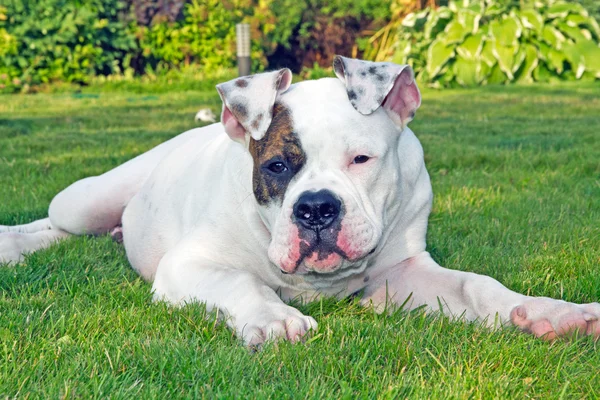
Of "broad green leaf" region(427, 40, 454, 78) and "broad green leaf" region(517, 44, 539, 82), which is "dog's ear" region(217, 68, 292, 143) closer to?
"broad green leaf" region(427, 40, 454, 78)

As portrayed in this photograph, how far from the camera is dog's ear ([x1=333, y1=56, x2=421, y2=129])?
10.8 ft

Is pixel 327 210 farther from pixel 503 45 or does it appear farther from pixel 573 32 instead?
pixel 573 32

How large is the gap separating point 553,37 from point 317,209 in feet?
38.2

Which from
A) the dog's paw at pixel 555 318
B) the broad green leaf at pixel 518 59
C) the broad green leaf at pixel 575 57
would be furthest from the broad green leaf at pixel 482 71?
the dog's paw at pixel 555 318

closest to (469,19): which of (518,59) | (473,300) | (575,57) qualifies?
(518,59)

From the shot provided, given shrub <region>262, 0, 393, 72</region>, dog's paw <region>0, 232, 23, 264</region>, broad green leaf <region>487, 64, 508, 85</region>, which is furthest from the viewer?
shrub <region>262, 0, 393, 72</region>

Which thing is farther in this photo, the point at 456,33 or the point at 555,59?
the point at 555,59

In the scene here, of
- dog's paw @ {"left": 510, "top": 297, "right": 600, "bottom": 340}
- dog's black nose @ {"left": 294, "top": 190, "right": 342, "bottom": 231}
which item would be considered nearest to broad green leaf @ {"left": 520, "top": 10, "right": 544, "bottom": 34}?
dog's paw @ {"left": 510, "top": 297, "right": 600, "bottom": 340}

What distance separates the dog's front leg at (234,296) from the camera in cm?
276

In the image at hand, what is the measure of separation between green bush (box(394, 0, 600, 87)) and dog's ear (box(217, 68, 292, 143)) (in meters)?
10.2

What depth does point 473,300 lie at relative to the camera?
3.14m

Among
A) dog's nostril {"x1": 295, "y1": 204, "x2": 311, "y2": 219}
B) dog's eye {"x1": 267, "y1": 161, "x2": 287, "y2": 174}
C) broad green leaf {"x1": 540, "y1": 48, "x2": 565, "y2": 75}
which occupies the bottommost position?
broad green leaf {"x1": 540, "y1": 48, "x2": 565, "y2": 75}

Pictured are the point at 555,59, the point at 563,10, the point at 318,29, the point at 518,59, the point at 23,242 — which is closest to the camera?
the point at 23,242

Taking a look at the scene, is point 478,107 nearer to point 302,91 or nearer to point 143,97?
point 143,97
